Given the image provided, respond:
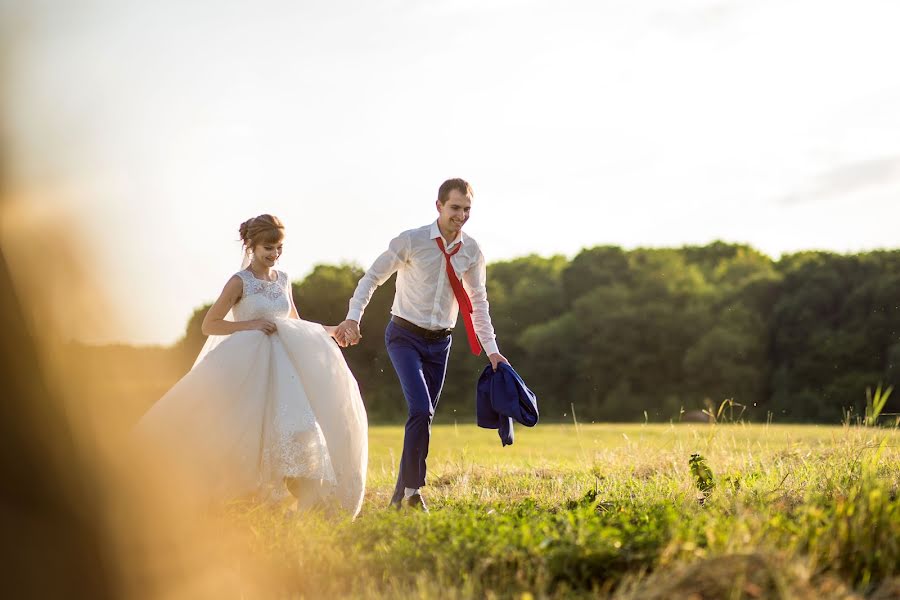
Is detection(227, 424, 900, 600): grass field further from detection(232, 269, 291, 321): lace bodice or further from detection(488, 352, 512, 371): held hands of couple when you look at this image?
detection(232, 269, 291, 321): lace bodice

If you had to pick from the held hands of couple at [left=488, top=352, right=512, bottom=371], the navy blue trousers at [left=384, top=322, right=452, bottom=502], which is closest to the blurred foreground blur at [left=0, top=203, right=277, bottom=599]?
the navy blue trousers at [left=384, top=322, right=452, bottom=502]

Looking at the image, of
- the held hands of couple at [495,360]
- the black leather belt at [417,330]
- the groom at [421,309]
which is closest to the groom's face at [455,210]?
the groom at [421,309]

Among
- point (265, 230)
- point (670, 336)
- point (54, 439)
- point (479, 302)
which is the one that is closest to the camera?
point (54, 439)

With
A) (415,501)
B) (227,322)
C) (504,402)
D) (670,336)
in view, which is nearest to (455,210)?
(504,402)

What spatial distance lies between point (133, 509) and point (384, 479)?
624 centimetres

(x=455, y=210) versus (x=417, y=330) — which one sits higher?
(x=455, y=210)

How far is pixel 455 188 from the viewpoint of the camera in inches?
288

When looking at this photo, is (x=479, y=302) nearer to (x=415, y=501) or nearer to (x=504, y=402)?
(x=504, y=402)

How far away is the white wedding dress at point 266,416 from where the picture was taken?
6699mm

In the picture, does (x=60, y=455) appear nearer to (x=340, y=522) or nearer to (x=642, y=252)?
(x=340, y=522)

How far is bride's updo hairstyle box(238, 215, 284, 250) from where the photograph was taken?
712 centimetres

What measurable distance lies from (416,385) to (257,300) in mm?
1351

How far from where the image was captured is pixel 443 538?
213 inches

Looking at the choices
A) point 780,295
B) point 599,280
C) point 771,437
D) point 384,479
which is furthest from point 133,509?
point 599,280
